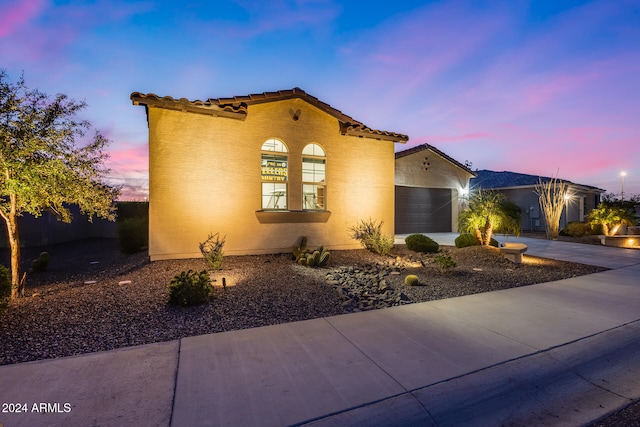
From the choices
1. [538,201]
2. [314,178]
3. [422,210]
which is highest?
[314,178]

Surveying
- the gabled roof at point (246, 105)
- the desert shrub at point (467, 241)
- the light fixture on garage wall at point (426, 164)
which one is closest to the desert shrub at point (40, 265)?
the gabled roof at point (246, 105)

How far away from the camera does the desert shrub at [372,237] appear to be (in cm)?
989

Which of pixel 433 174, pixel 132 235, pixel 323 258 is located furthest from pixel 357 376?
pixel 433 174

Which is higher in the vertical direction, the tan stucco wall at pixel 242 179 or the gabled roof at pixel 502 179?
the gabled roof at pixel 502 179

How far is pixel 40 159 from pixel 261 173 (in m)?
5.23

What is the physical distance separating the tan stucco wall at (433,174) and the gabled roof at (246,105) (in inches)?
193

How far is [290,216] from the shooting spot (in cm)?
973

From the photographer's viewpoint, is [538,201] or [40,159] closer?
[40,159]

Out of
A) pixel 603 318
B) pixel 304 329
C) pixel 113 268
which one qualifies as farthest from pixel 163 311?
pixel 603 318

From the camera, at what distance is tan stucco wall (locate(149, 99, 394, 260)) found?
26.9 ft

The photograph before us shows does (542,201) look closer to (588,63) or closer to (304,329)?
(588,63)

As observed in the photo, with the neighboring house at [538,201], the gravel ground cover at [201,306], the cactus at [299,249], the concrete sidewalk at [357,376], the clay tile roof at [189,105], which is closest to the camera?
the concrete sidewalk at [357,376]

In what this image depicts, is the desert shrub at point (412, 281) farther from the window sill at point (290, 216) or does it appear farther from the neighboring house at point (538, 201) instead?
the neighboring house at point (538, 201)

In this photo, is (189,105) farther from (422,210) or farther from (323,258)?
(422,210)
